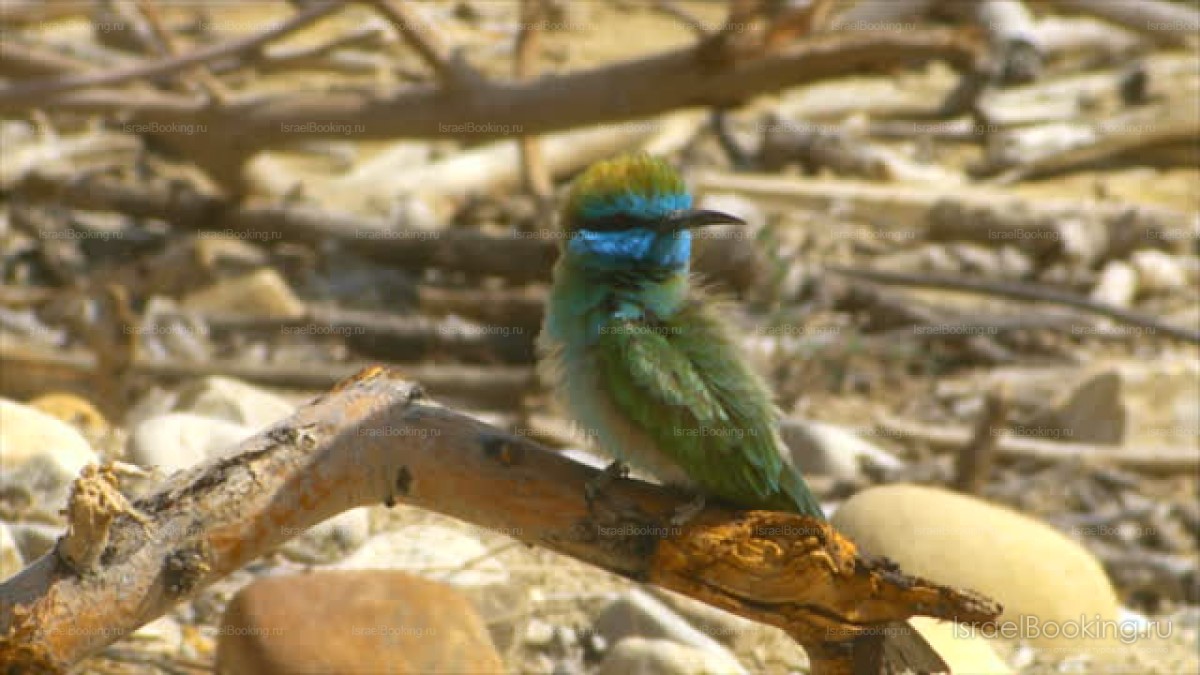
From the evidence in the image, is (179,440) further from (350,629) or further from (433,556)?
(350,629)

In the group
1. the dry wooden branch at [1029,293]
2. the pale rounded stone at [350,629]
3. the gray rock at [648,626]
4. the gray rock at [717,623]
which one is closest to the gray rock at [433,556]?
the gray rock at [648,626]

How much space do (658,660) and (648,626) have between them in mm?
321

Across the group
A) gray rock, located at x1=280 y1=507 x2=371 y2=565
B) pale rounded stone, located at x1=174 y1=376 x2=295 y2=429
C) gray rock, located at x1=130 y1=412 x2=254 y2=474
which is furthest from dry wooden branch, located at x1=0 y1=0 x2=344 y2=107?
gray rock, located at x1=280 y1=507 x2=371 y2=565

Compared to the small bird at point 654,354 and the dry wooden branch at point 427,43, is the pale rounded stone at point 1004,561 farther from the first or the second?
the dry wooden branch at point 427,43

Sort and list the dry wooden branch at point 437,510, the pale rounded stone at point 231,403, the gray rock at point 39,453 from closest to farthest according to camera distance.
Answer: the dry wooden branch at point 437,510, the gray rock at point 39,453, the pale rounded stone at point 231,403

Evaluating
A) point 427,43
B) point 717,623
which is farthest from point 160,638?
point 427,43

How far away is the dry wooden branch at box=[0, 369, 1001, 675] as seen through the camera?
2373mm

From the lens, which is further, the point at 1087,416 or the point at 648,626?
the point at 1087,416

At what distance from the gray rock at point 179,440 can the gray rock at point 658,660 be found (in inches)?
49.6

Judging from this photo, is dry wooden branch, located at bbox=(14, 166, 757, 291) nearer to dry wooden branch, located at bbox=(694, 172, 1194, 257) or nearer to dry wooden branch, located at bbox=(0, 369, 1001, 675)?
dry wooden branch, located at bbox=(694, 172, 1194, 257)

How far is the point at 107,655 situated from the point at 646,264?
1.70 metres

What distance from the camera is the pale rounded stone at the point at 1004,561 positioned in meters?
4.06

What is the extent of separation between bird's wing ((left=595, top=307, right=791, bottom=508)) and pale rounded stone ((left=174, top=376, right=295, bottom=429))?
2311mm

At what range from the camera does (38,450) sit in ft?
13.9
